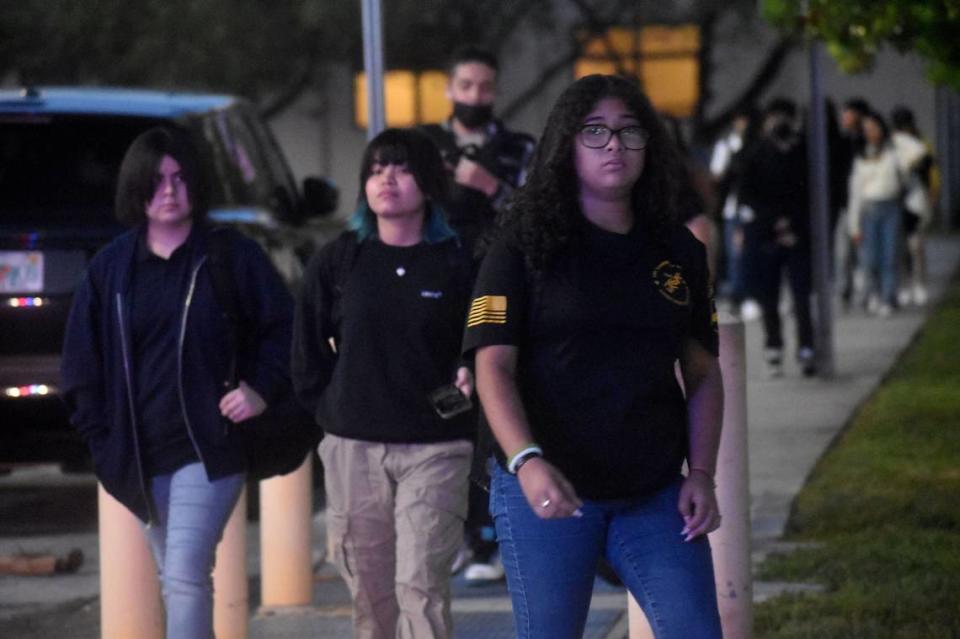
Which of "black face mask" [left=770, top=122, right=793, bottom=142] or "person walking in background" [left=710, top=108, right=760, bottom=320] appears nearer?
"black face mask" [left=770, top=122, right=793, bottom=142]

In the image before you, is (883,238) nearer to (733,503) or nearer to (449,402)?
(733,503)

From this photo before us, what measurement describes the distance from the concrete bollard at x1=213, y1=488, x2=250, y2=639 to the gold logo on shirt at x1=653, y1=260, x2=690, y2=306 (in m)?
2.65

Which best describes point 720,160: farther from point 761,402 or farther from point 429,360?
point 429,360

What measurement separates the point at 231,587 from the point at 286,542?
3.16 ft

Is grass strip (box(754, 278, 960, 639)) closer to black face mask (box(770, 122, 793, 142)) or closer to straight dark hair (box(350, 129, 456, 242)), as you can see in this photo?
straight dark hair (box(350, 129, 456, 242))

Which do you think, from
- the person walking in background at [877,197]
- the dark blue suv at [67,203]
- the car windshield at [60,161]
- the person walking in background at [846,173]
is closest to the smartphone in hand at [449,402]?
the dark blue suv at [67,203]

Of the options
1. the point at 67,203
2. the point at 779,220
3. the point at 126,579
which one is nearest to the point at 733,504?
the point at 126,579

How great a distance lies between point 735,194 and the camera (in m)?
16.5

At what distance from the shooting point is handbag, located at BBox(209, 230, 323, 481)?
5680mm

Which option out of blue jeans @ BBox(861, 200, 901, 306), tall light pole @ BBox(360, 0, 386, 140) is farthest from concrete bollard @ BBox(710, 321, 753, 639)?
blue jeans @ BBox(861, 200, 901, 306)

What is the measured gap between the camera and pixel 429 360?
19.2ft

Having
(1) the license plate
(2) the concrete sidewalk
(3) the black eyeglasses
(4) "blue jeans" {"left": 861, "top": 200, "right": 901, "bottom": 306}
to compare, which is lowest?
(2) the concrete sidewalk

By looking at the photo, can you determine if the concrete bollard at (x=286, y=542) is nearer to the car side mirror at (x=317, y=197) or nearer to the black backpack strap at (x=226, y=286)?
the black backpack strap at (x=226, y=286)

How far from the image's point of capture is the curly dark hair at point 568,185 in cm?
424
